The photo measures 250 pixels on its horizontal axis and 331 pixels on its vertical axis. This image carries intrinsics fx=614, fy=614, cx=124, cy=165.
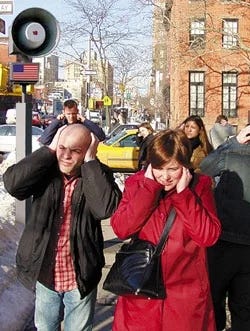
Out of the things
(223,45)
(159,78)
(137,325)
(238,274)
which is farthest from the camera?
(159,78)

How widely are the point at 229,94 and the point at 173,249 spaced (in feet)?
131

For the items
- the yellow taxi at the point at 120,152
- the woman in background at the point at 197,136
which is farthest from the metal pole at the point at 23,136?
the yellow taxi at the point at 120,152

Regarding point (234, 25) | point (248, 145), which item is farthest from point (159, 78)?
point (248, 145)

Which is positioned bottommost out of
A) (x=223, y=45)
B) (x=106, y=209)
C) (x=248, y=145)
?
(x=106, y=209)

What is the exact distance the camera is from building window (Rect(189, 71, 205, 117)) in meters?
42.1

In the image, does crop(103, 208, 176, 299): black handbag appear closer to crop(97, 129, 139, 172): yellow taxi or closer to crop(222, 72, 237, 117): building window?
crop(97, 129, 139, 172): yellow taxi

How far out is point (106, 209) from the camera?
340cm

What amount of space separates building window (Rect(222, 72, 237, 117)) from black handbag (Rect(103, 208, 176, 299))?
1560 inches

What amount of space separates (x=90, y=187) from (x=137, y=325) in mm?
790

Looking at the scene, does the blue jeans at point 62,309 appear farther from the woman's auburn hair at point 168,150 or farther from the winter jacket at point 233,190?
the winter jacket at point 233,190

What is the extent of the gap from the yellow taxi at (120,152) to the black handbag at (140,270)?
15.3 m

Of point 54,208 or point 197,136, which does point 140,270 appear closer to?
point 54,208

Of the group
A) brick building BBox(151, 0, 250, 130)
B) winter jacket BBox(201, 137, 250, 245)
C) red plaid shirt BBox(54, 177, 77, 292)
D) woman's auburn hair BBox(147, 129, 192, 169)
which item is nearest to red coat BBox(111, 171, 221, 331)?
woman's auburn hair BBox(147, 129, 192, 169)

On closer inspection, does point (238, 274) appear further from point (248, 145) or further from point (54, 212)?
point (54, 212)
